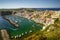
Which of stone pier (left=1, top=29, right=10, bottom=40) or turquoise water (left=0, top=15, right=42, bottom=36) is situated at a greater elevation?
turquoise water (left=0, top=15, right=42, bottom=36)

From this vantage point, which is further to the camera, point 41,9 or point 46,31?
point 41,9

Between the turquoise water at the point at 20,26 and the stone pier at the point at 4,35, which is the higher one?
the turquoise water at the point at 20,26

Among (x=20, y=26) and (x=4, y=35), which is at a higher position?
(x=20, y=26)

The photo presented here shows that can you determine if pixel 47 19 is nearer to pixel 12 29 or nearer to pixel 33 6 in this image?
pixel 33 6

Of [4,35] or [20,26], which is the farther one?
[20,26]

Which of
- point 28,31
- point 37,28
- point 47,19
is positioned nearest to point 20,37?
point 28,31

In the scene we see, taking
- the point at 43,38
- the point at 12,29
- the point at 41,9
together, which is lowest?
the point at 43,38

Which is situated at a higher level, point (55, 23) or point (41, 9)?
point (41, 9)
